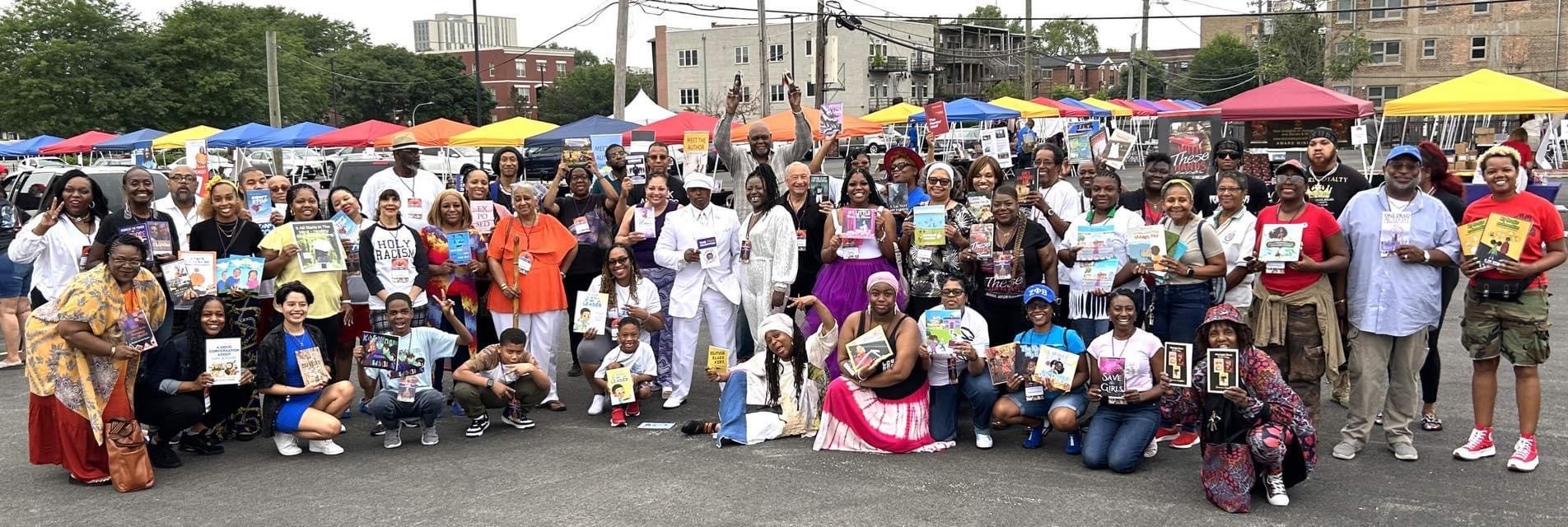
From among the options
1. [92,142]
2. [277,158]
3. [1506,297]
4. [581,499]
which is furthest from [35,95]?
[1506,297]

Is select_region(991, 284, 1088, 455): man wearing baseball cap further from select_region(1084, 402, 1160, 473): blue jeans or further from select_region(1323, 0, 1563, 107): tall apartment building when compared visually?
select_region(1323, 0, 1563, 107): tall apartment building

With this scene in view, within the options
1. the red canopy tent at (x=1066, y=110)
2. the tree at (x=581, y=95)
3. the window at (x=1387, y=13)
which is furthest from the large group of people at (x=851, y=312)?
the tree at (x=581, y=95)

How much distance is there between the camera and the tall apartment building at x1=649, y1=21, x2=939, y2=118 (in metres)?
83.1

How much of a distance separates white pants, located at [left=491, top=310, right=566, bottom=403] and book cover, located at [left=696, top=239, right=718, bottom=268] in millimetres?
1140

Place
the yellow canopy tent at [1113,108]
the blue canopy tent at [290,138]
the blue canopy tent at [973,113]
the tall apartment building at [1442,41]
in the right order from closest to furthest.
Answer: the blue canopy tent at [290,138]
the blue canopy tent at [973,113]
the yellow canopy tent at [1113,108]
the tall apartment building at [1442,41]

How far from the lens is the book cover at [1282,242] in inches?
242

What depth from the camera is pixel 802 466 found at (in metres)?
6.45

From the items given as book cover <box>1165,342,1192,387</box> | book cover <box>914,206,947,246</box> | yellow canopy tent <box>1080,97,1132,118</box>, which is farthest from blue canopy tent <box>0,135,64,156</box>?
book cover <box>1165,342,1192,387</box>

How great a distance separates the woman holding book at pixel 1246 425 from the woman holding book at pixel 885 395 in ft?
5.05

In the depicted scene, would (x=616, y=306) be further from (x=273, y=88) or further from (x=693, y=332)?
(x=273, y=88)

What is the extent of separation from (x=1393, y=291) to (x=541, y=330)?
538 cm

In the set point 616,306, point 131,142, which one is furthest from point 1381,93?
point 616,306

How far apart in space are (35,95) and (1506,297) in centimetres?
4897

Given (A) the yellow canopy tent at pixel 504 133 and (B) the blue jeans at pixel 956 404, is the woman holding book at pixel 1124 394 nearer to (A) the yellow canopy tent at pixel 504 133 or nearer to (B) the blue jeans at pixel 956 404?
(B) the blue jeans at pixel 956 404
